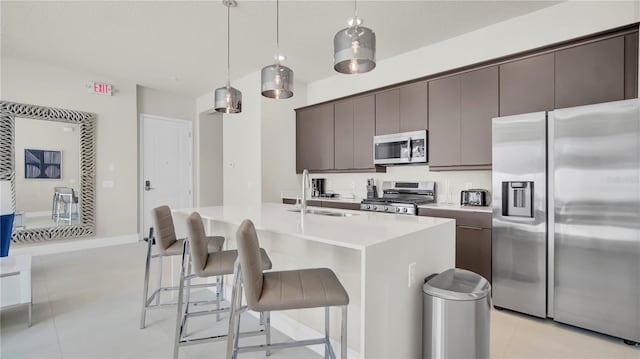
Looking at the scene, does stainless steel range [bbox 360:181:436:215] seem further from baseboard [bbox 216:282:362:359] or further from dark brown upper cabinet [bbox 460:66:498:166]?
baseboard [bbox 216:282:362:359]

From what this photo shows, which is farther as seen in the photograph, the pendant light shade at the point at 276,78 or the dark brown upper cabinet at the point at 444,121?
the dark brown upper cabinet at the point at 444,121

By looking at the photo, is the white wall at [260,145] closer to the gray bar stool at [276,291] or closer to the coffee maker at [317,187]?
the coffee maker at [317,187]

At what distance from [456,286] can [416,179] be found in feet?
8.43

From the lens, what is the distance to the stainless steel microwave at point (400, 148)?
3.76 m

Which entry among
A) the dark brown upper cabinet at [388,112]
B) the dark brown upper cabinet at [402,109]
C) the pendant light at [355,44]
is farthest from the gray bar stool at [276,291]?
the dark brown upper cabinet at [388,112]

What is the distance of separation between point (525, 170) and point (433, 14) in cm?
178

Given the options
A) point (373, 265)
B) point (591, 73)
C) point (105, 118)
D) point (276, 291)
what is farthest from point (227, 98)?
point (105, 118)

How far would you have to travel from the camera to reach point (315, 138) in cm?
504

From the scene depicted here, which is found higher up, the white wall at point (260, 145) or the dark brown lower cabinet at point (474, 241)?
the white wall at point (260, 145)

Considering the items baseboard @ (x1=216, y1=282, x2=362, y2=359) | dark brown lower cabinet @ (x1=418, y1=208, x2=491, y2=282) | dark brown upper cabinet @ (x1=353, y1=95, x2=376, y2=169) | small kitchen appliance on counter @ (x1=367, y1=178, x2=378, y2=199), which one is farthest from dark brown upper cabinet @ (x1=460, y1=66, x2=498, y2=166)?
baseboard @ (x1=216, y1=282, x2=362, y2=359)

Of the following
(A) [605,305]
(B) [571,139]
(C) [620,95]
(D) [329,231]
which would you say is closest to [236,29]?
(D) [329,231]

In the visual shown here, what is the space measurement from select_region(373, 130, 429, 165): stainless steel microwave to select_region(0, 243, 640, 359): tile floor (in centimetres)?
183

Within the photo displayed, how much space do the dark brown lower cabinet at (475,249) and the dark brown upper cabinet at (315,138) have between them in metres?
2.22

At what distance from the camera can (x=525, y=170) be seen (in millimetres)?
2629
